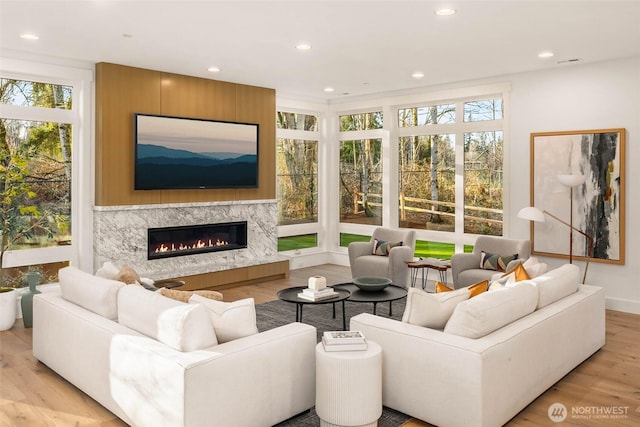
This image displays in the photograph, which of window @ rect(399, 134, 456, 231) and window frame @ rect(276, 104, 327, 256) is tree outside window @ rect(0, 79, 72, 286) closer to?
window frame @ rect(276, 104, 327, 256)

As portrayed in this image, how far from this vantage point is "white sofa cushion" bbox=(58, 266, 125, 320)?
11.2ft

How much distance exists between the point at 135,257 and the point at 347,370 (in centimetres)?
426

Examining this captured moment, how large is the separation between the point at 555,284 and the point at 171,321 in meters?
2.72

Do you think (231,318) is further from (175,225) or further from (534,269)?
(175,225)

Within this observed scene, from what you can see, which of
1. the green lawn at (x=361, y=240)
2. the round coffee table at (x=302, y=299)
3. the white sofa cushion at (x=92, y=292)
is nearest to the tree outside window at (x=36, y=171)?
the white sofa cushion at (x=92, y=292)

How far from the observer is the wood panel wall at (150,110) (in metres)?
5.96

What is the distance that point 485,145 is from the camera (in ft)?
23.4

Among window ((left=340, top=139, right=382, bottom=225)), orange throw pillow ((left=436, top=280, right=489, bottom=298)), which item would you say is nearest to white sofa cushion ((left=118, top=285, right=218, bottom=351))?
orange throw pillow ((left=436, top=280, right=489, bottom=298))

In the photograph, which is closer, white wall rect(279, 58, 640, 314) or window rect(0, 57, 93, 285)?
window rect(0, 57, 93, 285)

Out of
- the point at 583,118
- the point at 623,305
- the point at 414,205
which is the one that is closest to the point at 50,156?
the point at 414,205

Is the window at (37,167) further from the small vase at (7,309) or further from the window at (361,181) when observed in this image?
the window at (361,181)

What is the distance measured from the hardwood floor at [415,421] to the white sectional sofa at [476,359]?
0.38 ft

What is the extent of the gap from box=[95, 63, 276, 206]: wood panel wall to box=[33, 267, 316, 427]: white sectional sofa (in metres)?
2.82

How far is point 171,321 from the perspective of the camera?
2.82 metres
